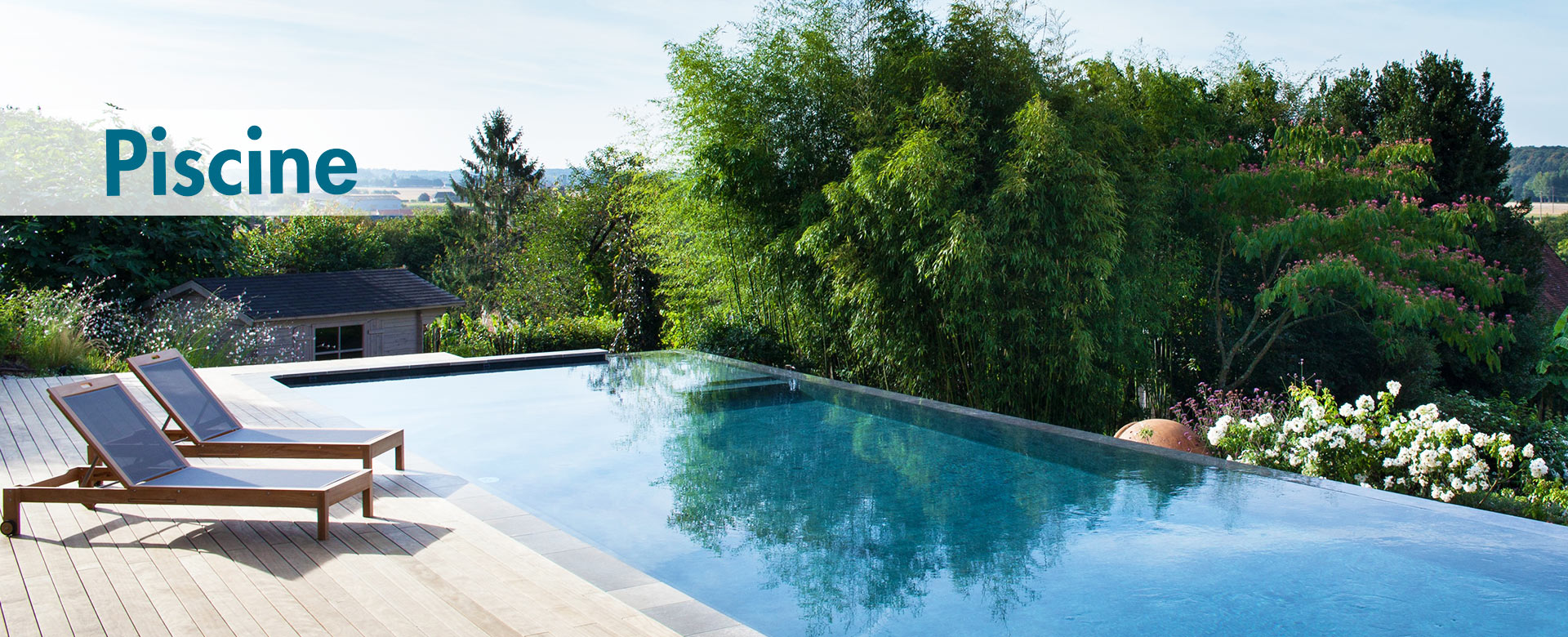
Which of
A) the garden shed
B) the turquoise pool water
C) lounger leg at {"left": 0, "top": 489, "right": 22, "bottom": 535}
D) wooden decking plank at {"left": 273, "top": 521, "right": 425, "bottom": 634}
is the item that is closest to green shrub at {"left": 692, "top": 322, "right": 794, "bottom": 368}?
the turquoise pool water

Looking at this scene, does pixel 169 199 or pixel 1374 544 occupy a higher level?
pixel 169 199

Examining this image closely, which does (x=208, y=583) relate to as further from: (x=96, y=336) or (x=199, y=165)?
(x=199, y=165)

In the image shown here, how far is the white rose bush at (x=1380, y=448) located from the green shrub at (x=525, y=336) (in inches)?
280

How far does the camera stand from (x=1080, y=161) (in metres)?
6.62

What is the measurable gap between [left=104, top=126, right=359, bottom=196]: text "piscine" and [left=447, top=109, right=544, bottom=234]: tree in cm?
1343

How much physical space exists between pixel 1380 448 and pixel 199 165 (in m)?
20.5

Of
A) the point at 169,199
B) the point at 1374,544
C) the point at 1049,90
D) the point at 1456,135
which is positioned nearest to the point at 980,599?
the point at 1374,544

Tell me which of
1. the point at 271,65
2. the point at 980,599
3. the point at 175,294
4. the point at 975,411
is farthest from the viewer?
the point at 271,65

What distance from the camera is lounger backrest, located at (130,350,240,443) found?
4504 mm

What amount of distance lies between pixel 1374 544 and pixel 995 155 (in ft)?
13.2

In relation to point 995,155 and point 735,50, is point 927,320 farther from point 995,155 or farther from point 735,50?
point 735,50

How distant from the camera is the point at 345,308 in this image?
18.0 m

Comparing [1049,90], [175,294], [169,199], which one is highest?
[1049,90]

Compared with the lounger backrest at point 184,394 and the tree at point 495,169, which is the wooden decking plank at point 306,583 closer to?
the lounger backrest at point 184,394
